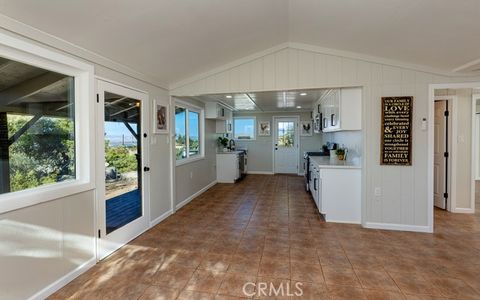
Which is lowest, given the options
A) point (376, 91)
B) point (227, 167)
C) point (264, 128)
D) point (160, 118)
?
point (227, 167)

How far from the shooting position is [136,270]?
8.30 feet

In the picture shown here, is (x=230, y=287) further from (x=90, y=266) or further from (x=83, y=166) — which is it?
(x=83, y=166)

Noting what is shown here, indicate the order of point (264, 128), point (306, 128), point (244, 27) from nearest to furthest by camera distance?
point (244, 27), point (306, 128), point (264, 128)

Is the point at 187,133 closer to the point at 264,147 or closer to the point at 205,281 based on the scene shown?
the point at 205,281

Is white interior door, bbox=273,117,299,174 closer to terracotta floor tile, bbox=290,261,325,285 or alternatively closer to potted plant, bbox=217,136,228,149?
potted plant, bbox=217,136,228,149

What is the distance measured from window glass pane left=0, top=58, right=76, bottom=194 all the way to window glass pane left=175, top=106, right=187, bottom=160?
2437 millimetres

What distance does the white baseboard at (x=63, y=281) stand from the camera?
2.07 meters

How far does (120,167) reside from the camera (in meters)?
3.19

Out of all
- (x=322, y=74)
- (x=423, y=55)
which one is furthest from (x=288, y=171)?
(x=423, y=55)

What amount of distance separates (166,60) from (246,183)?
4.65m

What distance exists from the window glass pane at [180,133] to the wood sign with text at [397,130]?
11.7 feet

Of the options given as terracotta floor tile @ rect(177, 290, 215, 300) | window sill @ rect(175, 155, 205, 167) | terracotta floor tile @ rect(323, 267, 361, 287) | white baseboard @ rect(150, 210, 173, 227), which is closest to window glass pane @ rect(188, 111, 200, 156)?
window sill @ rect(175, 155, 205, 167)

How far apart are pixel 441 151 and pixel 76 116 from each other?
5.62m

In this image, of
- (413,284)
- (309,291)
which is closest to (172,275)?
(309,291)
